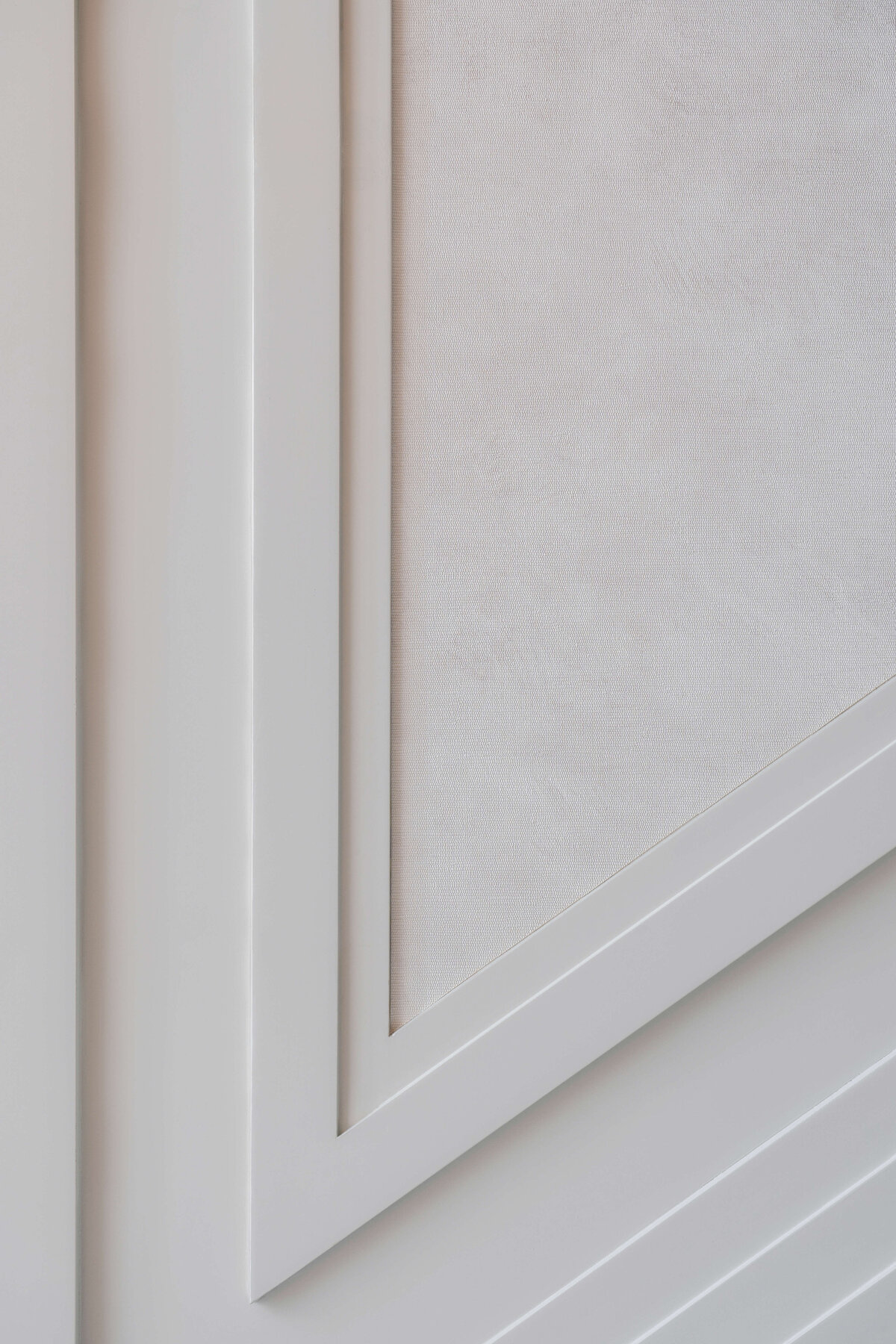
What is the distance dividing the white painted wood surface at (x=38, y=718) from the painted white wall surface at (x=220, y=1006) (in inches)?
0.9

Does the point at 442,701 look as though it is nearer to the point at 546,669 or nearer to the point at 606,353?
the point at 546,669

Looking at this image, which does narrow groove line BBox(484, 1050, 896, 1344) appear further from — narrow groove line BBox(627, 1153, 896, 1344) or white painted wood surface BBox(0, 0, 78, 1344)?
white painted wood surface BBox(0, 0, 78, 1344)

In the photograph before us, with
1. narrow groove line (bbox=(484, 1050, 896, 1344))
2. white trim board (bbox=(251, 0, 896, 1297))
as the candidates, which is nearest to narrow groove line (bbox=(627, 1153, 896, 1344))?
narrow groove line (bbox=(484, 1050, 896, 1344))

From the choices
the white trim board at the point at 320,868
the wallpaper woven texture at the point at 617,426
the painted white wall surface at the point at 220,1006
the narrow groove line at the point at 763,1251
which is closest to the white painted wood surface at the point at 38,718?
the painted white wall surface at the point at 220,1006

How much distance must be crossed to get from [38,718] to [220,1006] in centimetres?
25

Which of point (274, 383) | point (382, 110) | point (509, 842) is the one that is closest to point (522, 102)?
point (382, 110)

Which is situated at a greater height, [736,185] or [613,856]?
[736,185]

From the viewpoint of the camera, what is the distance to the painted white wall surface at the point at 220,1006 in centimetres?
66

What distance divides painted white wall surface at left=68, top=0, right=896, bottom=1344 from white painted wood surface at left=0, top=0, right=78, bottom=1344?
2 centimetres

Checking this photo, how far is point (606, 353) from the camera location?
669 mm

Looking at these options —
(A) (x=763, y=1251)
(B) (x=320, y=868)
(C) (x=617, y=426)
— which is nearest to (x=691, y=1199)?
(A) (x=763, y=1251)

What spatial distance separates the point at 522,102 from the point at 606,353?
0.19 meters

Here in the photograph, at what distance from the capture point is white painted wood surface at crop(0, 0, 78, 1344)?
64cm

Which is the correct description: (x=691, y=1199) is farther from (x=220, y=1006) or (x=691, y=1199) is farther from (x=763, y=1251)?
(x=220, y=1006)
